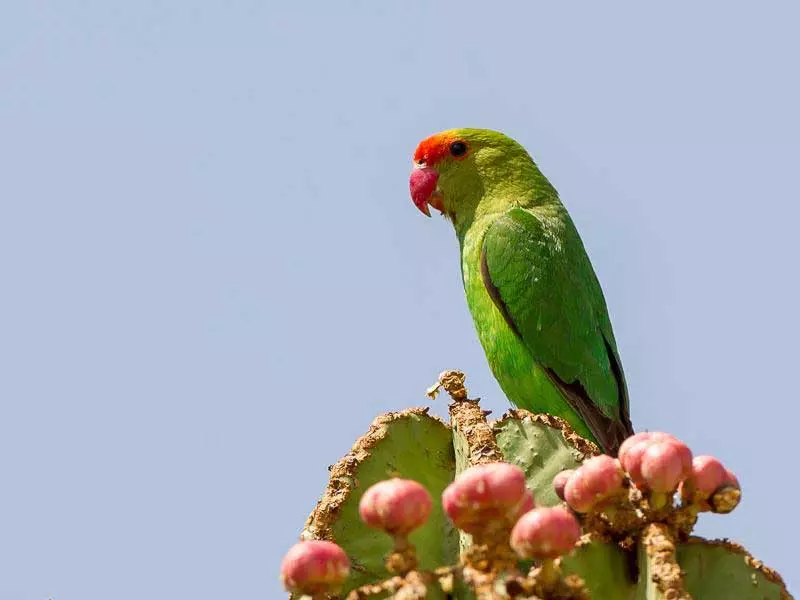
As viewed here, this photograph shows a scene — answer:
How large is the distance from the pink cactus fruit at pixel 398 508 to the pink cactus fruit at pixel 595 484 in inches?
18.9

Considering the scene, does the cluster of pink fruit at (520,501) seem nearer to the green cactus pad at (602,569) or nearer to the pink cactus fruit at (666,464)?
the pink cactus fruit at (666,464)

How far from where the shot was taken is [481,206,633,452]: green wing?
20.9 ft

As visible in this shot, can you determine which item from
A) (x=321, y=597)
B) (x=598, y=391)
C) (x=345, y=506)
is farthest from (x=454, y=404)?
(x=598, y=391)

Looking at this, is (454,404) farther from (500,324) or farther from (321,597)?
(500,324)

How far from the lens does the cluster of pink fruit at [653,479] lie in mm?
2182

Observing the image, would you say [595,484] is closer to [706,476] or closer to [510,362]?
[706,476]

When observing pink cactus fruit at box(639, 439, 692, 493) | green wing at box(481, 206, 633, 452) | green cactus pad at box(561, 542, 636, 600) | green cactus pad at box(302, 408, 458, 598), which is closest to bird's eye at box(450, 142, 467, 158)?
green wing at box(481, 206, 633, 452)

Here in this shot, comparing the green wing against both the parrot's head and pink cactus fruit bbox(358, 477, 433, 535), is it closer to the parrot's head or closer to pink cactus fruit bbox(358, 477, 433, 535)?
the parrot's head

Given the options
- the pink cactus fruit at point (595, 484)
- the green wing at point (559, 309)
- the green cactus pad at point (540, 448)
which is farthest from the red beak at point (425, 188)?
the pink cactus fruit at point (595, 484)

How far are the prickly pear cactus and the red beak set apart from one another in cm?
417

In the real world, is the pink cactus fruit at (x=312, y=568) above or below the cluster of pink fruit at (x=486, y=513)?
below

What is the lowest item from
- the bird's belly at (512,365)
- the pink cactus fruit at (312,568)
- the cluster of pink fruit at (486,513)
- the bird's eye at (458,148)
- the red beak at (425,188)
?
the pink cactus fruit at (312,568)

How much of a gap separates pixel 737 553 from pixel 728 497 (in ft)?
0.72

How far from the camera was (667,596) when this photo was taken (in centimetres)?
214
